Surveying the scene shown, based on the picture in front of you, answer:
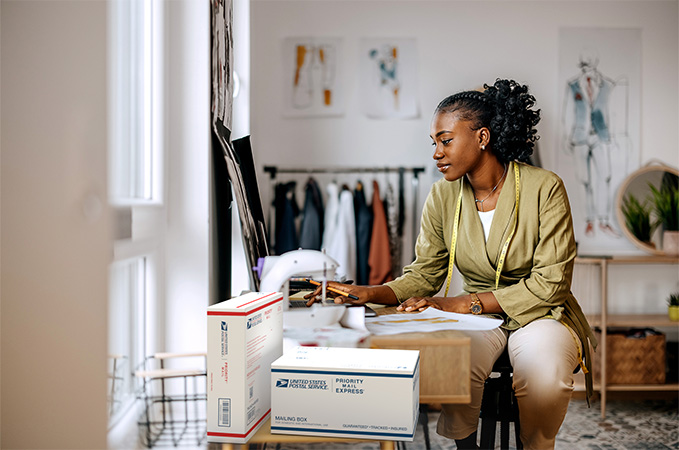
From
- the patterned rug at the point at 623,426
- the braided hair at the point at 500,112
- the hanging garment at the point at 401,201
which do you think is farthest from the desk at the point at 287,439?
the hanging garment at the point at 401,201

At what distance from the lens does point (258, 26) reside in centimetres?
312

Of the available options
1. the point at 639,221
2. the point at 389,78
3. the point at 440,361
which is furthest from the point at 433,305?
the point at 639,221

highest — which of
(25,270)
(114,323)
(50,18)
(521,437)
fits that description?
(50,18)

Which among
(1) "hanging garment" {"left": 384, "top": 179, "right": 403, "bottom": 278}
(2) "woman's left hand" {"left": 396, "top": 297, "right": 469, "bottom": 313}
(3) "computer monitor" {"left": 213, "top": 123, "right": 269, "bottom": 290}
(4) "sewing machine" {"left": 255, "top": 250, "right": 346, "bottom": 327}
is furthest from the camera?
(1) "hanging garment" {"left": 384, "top": 179, "right": 403, "bottom": 278}

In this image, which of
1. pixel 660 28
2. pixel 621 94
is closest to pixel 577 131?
pixel 621 94

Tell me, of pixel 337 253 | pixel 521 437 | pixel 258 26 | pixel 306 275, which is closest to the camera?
pixel 306 275

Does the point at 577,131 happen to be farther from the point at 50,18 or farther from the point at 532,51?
the point at 50,18

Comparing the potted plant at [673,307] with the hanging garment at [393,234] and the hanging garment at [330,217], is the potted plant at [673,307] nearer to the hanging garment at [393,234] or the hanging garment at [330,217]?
the hanging garment at [393,234]

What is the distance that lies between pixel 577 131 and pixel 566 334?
2.08 metres

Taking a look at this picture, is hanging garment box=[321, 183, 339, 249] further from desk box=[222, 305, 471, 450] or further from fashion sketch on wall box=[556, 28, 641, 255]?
desk box=[222, 305, 471, 450]

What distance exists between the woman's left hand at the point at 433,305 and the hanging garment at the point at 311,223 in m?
1.48

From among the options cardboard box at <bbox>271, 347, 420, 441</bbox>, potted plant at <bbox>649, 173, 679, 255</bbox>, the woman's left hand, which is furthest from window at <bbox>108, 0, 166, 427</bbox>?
potted plant at <bbox>649, 173, 679, 255</bbox>

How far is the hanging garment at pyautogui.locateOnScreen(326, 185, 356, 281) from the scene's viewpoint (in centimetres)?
291

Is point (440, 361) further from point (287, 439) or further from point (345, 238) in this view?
point (345, 238)
